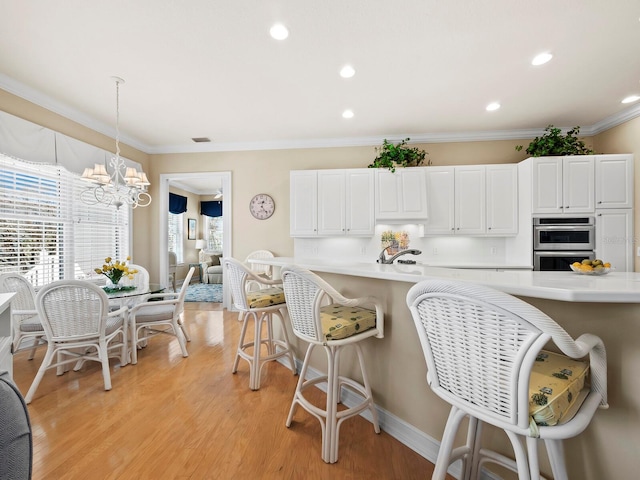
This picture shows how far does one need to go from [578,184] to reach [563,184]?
6.7 inches

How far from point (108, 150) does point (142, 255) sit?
1666mm

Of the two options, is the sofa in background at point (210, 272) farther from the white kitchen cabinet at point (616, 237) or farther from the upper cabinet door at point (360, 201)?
the white kitchen cabinet at point (616, 237)

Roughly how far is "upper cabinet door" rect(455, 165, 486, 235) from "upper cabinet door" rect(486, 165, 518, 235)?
0.10 meters

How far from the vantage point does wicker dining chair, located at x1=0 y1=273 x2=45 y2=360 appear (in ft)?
7.99

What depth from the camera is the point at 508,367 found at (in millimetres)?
826

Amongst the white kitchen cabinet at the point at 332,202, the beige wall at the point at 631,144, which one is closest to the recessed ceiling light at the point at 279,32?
the white kitchen cabinet at the point at 332,202

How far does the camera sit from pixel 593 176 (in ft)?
11.7

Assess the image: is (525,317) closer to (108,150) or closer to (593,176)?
(593,176)

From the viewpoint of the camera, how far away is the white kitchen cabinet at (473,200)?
395 centimetres

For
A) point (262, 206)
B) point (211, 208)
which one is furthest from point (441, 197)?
point (211, 208)

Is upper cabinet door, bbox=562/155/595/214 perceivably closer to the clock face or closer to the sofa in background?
the clock face

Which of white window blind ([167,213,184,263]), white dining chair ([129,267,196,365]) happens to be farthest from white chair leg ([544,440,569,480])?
white window blind ([167,213,184,263])

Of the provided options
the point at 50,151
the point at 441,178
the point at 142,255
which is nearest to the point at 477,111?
the point at 441,178

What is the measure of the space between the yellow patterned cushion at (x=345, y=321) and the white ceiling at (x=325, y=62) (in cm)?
201
